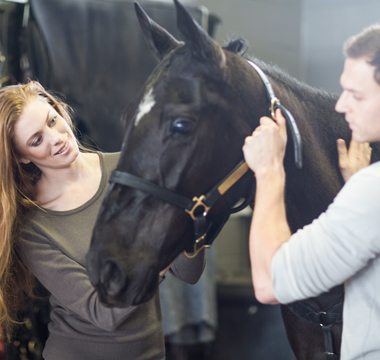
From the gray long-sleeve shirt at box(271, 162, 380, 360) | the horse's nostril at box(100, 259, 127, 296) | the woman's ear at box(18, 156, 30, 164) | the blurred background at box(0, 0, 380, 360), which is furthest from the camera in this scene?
the blurred background at box(0, 0, 380, 360)

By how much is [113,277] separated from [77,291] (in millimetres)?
399

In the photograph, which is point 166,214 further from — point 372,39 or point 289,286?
point 372,39

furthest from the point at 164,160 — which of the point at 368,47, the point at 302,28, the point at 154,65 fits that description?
the point at 302,28

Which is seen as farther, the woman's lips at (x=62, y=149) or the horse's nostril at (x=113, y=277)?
the woman's lips at (x=62, y=149)

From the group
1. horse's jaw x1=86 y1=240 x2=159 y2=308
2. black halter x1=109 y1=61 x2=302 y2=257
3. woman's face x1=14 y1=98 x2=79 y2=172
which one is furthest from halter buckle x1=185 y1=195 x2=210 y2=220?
woman's face x1=14 y1=98 x2=79 y2=172

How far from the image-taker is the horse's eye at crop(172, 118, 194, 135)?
84cm

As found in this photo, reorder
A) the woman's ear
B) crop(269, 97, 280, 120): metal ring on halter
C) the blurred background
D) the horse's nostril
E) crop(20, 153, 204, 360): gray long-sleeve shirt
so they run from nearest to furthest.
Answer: the horse's nostril
crop(269, 97, 280, 120): metal ring on halter
crop(20, 153, 204, 360): gray long-sleeve shirt
the woman's ear
the blurred background

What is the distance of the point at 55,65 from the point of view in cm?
222

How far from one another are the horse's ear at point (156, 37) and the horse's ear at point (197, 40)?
12 centimetres

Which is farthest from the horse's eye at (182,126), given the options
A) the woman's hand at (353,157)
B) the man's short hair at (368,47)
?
the woman's hand at (353,157)

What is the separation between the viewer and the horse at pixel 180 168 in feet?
2.77

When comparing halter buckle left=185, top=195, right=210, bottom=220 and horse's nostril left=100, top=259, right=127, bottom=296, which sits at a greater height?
halter buckle left=185, top=195, right=210, bottom=220

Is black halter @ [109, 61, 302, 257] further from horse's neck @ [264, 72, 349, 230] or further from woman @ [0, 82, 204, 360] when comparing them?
woman @ [0, 82, 204, 360]

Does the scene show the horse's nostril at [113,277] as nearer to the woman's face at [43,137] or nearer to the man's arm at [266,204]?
the man's arm at [266,204]
